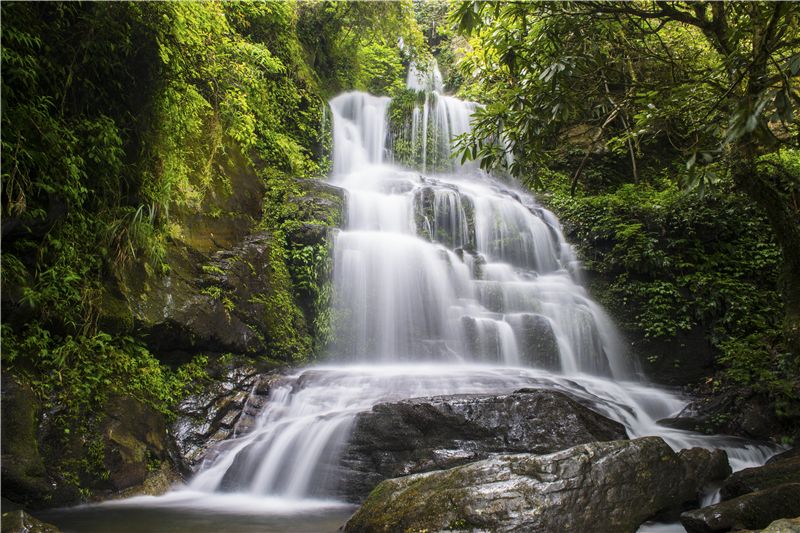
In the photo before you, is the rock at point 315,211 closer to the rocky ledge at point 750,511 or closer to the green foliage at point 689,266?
the green foliage at point 689,266

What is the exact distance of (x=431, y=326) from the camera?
9.02 meters

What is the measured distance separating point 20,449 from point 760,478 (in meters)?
6.38

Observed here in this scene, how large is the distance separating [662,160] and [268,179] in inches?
414

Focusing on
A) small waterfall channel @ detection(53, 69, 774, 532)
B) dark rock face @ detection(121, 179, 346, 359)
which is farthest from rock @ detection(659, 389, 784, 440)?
dark rock face @ detection(121, 179, 346, 359)

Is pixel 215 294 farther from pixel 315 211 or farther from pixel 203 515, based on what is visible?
pixel 315 211

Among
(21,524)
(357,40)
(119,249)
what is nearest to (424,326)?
(119,249)

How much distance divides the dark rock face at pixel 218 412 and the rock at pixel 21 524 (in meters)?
1.98

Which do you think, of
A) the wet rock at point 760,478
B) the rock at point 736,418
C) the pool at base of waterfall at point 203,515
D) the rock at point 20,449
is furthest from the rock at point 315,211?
the wet rock at point 760,478

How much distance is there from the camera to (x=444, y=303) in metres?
9.26

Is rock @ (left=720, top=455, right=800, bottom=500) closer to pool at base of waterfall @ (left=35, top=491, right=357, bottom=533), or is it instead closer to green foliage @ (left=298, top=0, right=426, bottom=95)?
pool at base of waterfall @ (left=35, top=491, right=357, bottom=533)

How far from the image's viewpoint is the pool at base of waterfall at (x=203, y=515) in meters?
4.05

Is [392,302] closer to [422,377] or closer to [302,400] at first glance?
[422,377]

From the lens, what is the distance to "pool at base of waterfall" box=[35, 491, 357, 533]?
405 centimetres

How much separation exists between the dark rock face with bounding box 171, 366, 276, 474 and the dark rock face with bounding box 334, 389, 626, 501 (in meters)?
1.57
